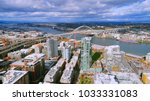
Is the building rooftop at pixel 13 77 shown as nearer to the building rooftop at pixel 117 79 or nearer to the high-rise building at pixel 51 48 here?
the building rooftop at pixel 117 79

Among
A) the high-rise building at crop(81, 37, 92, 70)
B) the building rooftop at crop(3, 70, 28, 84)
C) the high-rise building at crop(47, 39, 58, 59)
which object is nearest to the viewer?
the building rooftop at crop(3, 70, 28, 84)

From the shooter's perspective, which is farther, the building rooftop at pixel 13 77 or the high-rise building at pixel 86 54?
the high-rise building at pixel 86 54

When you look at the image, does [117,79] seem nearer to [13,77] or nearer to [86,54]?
[86,54]

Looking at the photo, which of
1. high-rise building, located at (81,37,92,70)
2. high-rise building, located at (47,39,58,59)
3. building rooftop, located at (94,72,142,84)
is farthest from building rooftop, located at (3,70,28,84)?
high-rise building, located at (47,39,58,59)

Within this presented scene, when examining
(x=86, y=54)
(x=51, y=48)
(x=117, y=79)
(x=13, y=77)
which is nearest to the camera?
(x=13, y=77)

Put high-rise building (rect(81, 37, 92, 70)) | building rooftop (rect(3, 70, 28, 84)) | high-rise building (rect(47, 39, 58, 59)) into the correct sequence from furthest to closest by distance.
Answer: high-rise building (rect(47, 39, 58, 59)) → high-rise building (rect(81, 37, 92, 70)) → building rooftop (rect(3, 70, 28, 84))

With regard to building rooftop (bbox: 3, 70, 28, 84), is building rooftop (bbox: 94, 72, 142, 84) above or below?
below

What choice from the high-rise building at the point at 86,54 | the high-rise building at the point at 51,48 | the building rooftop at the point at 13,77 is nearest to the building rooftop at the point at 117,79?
the high-rise building at the point at 86,54

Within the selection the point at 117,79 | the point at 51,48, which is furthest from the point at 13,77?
the point at 51,48

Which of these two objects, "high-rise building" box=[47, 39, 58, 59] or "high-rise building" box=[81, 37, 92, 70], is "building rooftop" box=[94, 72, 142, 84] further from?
"high-rise building" box=[47, 39, 58, 59]

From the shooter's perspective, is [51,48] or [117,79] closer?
[117,79]

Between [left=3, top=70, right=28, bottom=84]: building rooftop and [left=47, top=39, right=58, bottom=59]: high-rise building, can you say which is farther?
[left=47, top=39, right=58, bottom=59]: high-rise building
